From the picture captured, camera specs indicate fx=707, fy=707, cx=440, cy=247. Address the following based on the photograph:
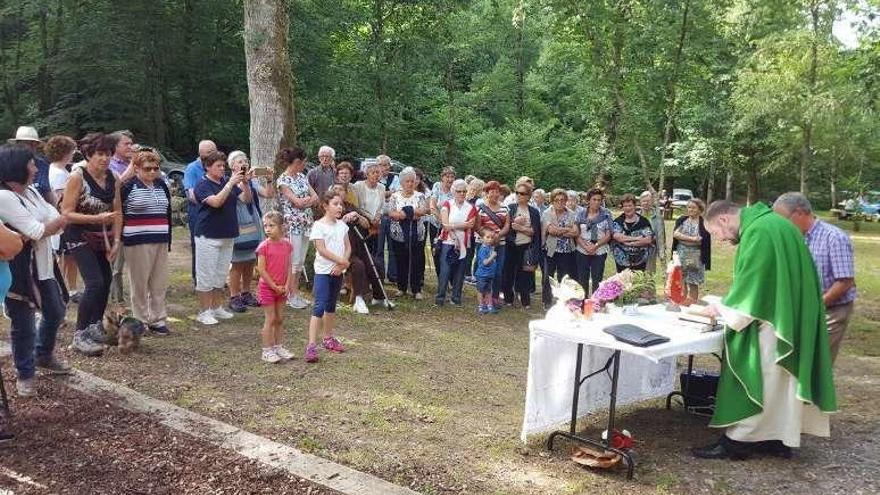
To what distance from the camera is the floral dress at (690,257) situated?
862 cm

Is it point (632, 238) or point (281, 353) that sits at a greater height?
point (632, 238)

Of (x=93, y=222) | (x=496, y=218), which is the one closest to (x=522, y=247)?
(x=496, y=218)

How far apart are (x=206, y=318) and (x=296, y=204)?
60.8 inches

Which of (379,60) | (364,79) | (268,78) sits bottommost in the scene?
(268,78)

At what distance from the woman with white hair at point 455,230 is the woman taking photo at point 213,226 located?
2497 mm

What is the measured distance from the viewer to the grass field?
3912mm

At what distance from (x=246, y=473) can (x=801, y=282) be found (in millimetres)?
3292

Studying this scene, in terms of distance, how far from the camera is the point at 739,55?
23.5 meters

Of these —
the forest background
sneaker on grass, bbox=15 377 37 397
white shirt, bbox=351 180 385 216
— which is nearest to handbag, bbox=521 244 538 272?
white shirt, bbox=351 180 385 216

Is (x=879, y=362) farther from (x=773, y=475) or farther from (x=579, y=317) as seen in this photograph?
(x=579, y=317)

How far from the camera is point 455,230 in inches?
330

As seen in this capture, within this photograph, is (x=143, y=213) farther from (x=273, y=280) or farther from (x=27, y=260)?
(x=27, y=260)

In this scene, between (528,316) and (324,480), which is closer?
(324,480)

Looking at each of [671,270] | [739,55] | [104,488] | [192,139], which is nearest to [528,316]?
[671,270]
